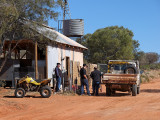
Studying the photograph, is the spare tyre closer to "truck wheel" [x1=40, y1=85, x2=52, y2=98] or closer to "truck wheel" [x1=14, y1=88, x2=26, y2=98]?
"truck wheel" [x1=40, y1=85, x2=52, y2=98]

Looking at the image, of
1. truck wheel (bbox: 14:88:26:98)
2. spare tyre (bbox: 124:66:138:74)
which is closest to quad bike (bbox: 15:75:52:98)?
truck wheel (bbox: 14:88:26:98)

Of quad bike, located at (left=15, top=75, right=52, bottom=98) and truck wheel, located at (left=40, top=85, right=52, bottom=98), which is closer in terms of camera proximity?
truck wheel, located at (left=40, top=85, right=52, bottom=98)

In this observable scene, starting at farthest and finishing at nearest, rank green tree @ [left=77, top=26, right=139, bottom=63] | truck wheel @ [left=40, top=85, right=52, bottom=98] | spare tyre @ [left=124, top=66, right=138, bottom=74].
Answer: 1. green tree @ [left=77, top=26, right=139, bottom=63]
2. spare tyre @ [left=124, top=66, right=138, bottom=74]
3. truck wheel @ [left=40, top=85, right=52, bottom=98]

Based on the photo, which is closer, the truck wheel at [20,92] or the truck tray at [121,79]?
the truck wheel at [20,92]

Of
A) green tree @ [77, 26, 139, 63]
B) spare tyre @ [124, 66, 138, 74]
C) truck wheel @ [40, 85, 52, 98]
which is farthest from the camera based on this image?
green tree @ [77, 26, 139, 63]

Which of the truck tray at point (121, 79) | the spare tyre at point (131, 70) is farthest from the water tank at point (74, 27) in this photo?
the truck tray at point (121, 79)

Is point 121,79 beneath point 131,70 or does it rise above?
beneath

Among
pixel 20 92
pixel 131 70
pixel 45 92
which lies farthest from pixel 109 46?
pixel 20 92

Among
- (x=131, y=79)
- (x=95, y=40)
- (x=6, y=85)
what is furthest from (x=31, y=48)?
(x=95, y=40)

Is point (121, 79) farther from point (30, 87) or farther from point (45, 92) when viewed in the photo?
point (30, 87)

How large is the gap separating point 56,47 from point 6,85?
450cm

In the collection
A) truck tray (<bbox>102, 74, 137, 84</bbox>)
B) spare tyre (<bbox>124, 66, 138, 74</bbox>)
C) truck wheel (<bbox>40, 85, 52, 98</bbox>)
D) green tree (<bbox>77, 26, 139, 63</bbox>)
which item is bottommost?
truck wheel (<bbox>40, 85, 52, 98</bbox>)

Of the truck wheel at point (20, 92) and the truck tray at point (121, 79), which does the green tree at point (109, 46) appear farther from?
the truck wheel at point (20, 92)

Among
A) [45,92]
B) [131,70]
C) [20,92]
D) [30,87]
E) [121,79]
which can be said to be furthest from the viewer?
[131,70]
